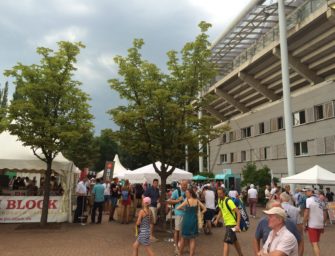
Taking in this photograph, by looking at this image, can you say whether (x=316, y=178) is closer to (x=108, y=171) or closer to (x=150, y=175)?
(x=150, y=175)

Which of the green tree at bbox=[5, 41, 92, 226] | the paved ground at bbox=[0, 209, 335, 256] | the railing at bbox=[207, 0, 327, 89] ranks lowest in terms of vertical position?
the paved ground at bbox=[0, 209, 335, 256]

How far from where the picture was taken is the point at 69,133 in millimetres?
13930

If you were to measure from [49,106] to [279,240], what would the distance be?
1258 centimetres

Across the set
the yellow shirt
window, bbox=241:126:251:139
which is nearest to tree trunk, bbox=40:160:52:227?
the yellow shirt

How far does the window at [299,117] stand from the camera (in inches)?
1227

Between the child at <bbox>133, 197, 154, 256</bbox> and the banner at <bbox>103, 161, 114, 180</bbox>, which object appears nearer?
the child at <bbox>133, 197, 154, 256</bbox>

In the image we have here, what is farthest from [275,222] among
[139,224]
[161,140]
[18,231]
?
[18,231]

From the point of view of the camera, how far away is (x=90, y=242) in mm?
11320

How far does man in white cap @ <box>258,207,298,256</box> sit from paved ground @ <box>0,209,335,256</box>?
20.3 feet

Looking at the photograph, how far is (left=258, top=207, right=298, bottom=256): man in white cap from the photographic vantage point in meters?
3.64

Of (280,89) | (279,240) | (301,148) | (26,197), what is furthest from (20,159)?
(280,89)

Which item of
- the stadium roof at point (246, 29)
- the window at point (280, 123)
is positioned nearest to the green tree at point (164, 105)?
the stadium roof at point (246, 29)

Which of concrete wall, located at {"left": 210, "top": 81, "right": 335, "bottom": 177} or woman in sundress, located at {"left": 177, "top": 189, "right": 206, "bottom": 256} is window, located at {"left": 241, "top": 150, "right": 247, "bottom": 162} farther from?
woman in sundress, located at {"left": 177, "top": 189, "right": 206, "bottom": 256}

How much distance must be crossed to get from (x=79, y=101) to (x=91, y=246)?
6.44 metres
